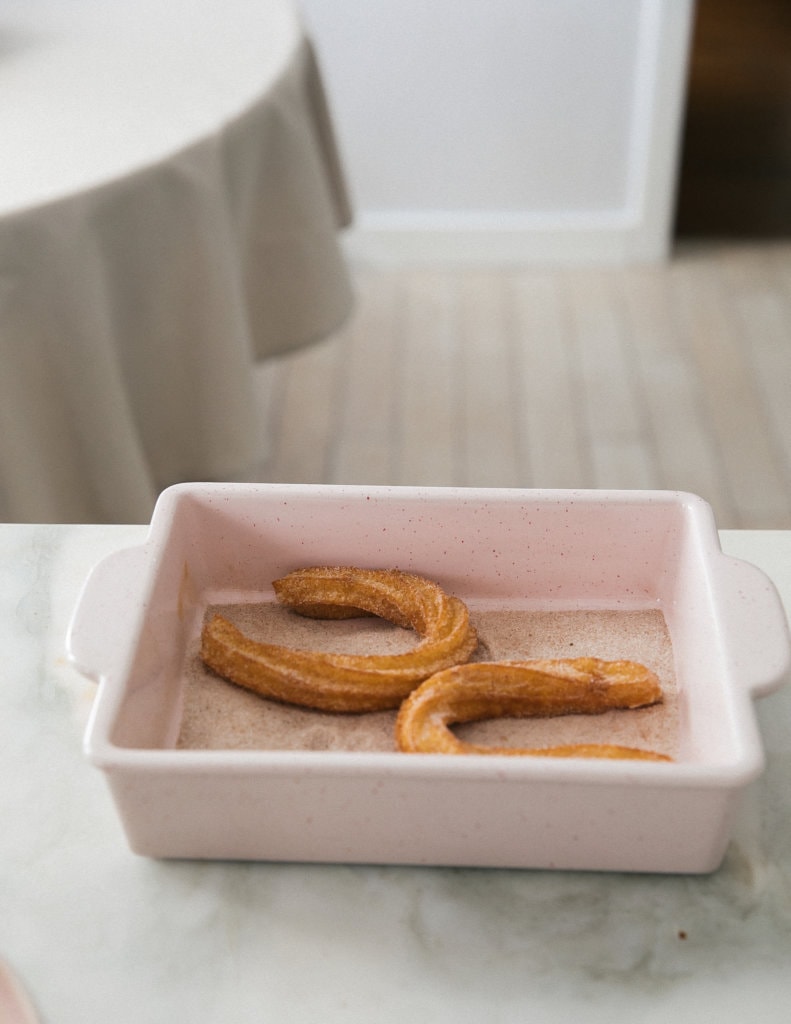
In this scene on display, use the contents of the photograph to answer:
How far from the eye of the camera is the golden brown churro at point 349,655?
0.54m

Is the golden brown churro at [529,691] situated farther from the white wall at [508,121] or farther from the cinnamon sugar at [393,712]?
the white wall at [508,121]

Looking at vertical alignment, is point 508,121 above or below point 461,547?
below

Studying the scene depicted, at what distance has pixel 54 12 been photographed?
1.66 meters

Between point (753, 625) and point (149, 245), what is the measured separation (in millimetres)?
830

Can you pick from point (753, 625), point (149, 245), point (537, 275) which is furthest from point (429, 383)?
point (753, 625)

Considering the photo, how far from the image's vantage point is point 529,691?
54cm

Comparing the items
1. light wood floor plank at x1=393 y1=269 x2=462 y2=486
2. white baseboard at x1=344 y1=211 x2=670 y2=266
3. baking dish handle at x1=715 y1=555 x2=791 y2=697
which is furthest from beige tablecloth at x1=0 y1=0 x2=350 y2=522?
white baseboard at x1=344 y1=211 x2=670 y2=266

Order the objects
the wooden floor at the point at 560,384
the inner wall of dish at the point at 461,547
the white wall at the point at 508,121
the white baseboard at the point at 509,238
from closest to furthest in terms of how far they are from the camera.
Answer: the inner wall of dish at the point at 461,547
the wooden floor at the point at 560,384
the white wall at the point at 508,121
the white baseboard at the point at 509,238

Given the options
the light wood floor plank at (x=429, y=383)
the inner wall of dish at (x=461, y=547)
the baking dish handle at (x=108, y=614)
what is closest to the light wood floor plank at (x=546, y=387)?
the light wood floor plank at (x=429, y=383)

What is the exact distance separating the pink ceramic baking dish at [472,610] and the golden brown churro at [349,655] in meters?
0.02

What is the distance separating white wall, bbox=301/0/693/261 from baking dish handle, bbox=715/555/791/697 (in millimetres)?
2045

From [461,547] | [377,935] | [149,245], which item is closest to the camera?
[377,935]

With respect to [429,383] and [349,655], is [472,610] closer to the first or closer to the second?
[349,655]

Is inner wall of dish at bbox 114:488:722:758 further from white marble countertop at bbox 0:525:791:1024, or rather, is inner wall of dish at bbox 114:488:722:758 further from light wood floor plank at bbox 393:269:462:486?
light wood floor plank at bbox 393:269:462:486
